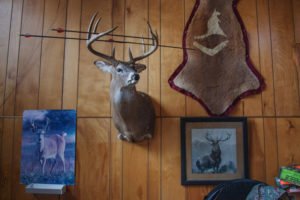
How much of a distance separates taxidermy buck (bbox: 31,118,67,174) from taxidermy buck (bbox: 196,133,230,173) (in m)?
1.16

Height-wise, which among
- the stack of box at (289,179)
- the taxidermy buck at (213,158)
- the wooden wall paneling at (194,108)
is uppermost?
the wooden wall paneling at (194,108)

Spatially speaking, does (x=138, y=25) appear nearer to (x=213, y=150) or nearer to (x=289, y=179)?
(x=213, y=150)

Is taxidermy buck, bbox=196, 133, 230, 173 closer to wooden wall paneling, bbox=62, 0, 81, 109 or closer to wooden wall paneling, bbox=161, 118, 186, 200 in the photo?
wooden wall paneling, bbox=161, 118, 186, 200

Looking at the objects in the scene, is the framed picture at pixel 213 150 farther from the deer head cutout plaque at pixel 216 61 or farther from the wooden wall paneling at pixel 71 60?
the wooden wall paneling at pixel 71 60

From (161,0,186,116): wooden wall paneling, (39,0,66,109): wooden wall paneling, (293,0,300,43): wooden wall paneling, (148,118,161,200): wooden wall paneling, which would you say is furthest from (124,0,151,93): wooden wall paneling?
(293,0,300,43): wooden wall paneling

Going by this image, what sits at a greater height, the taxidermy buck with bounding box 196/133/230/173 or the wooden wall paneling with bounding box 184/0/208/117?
the wooden wall paneling with bounding box 184/0/208/117

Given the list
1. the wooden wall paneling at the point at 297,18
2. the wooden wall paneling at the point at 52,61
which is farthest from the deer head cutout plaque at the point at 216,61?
the wooden wall paneling at the point at 52,61

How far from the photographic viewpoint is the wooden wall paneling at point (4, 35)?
1750mm

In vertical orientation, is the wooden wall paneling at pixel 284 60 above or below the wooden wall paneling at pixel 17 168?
above

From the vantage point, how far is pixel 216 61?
5.87 feet

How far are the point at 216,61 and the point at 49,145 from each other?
1638 millimetres

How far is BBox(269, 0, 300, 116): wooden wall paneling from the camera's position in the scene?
69.6 inches

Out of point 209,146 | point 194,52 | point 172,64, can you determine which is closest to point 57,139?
point 172,64

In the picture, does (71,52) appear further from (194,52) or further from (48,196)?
(48,196)
